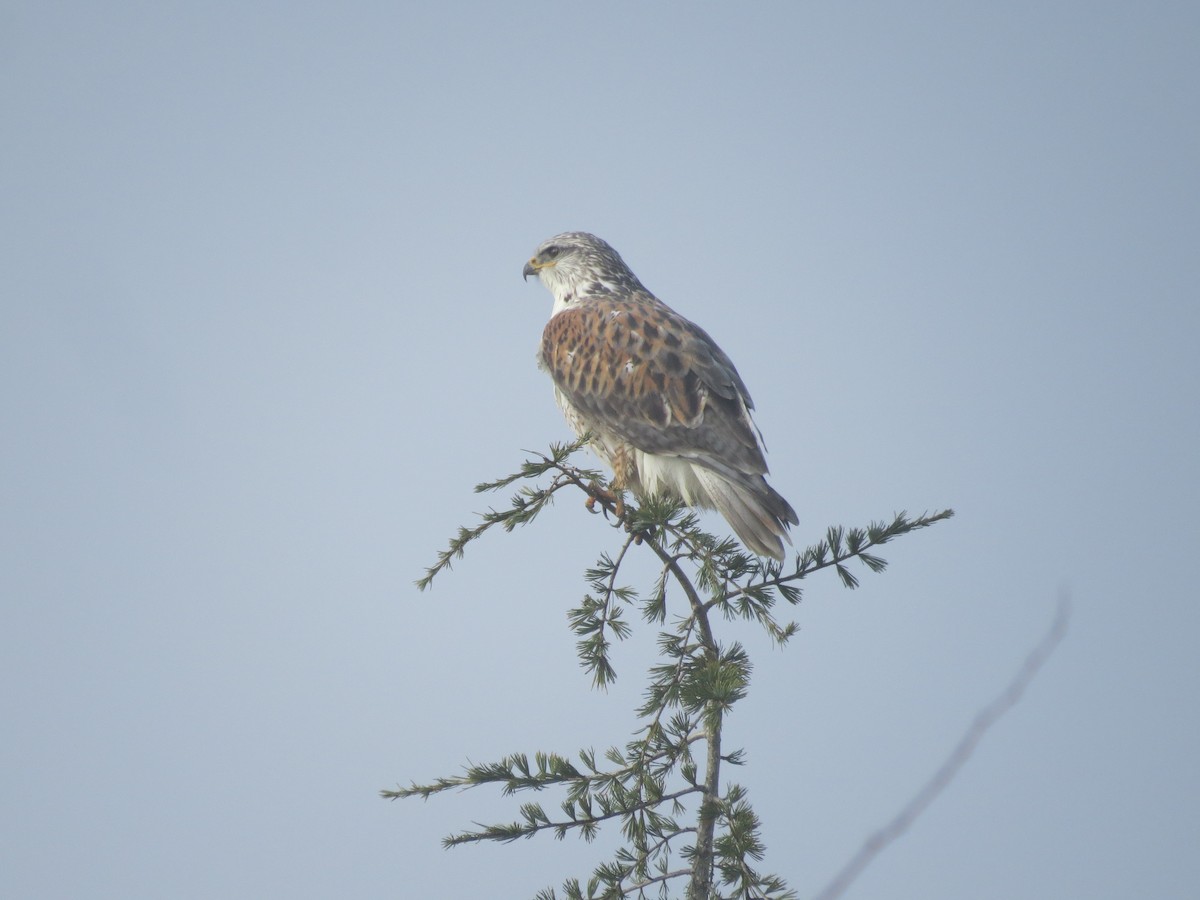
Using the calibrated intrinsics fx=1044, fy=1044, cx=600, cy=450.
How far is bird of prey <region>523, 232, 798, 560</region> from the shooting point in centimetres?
491

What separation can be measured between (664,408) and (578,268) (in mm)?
1807

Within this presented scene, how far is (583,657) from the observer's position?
3.56 metres

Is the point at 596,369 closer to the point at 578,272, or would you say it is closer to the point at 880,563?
the point at 578,272

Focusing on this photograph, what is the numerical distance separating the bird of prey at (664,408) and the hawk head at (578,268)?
0.46m

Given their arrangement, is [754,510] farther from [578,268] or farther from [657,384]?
[578,268]

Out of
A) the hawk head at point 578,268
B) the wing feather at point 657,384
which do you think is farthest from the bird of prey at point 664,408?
the hawk head at point 578,268

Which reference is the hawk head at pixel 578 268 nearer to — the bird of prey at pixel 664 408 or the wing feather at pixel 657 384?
the bird of prey at pixel 664 408

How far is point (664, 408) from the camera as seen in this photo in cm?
528

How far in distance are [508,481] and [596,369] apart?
2170 mm

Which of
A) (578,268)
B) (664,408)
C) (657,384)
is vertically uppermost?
(578,268)

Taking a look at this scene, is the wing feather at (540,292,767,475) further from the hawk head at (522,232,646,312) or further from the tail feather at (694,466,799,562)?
the hawk head at (522,232,646,312)

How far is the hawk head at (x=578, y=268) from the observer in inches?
259

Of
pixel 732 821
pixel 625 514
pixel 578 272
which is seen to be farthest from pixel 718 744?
pixel 578 272

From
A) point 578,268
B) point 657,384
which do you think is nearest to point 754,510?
point 657,384
